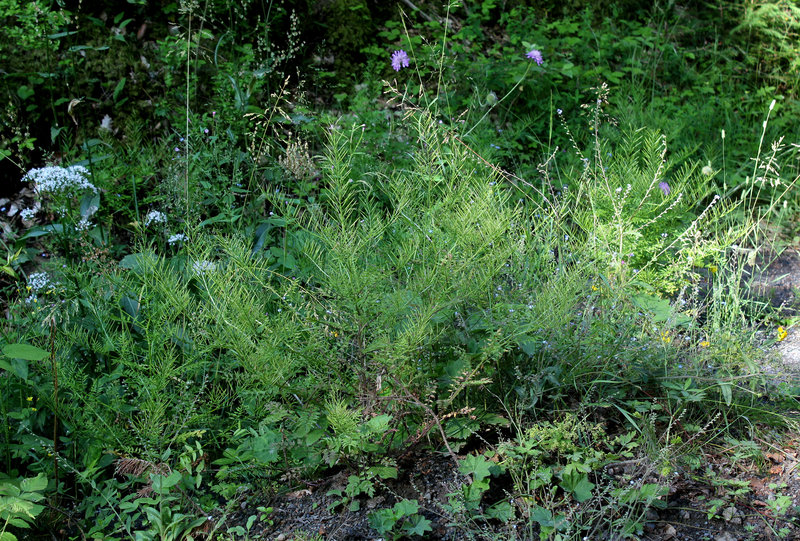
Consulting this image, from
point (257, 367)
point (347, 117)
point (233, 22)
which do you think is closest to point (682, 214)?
point (347, 117)

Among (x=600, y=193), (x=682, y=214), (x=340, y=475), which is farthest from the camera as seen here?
(x=682, y=214)

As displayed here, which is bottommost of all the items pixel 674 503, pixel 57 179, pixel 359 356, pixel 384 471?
pixel 674 503

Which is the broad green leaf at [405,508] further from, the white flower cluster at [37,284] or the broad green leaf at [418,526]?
the white flower cluster at [37,284]

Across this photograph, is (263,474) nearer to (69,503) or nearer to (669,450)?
(69,503)

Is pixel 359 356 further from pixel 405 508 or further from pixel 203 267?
pixel 203 267

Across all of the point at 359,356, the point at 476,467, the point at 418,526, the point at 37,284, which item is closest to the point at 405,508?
the point at 418,526

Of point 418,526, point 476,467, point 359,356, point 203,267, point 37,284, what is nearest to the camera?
point 418,526

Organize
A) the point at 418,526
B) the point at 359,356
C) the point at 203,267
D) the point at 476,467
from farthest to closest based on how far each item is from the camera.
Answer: the point at 203,267 → the point at 359,356 → the point at 476,467 → the point at 418,526

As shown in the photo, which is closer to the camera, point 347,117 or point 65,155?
point 65,155

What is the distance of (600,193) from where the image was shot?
3.04 metres

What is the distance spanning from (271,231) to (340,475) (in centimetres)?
168

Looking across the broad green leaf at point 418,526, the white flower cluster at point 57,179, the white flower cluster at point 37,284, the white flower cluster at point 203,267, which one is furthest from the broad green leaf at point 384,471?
the white flower cluster at point 57,179

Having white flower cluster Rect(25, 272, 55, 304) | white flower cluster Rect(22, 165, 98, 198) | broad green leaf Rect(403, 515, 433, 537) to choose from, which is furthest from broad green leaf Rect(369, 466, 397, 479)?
white flower cluster Rect(22, 165, 98, 198)

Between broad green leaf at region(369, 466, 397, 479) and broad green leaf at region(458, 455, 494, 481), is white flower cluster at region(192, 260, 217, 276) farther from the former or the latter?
broad green leaf at region(458, 455, 494, 481)
